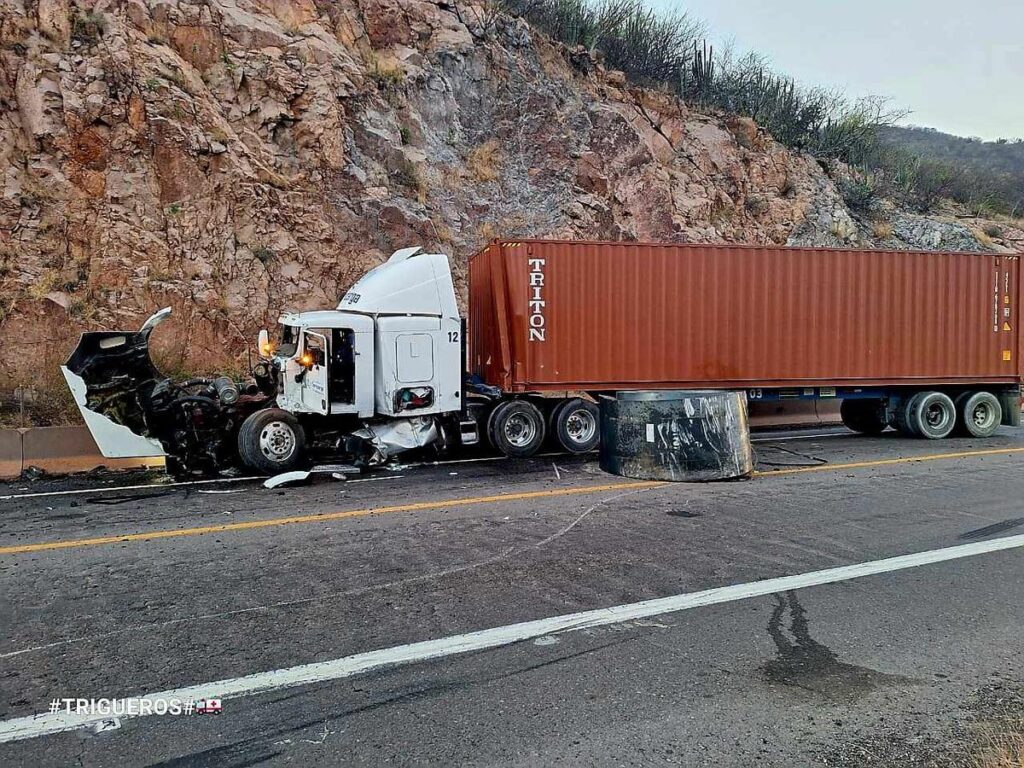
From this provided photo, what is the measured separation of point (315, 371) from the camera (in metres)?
9.98

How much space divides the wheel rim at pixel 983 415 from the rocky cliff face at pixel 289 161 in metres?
10.5

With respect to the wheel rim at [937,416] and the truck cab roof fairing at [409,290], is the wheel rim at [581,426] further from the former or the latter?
the wheel rim at [937,416]

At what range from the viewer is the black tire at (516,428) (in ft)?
37.1

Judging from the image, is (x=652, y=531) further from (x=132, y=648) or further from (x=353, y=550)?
(x=132, y=648)

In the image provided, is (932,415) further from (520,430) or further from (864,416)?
(520,430)

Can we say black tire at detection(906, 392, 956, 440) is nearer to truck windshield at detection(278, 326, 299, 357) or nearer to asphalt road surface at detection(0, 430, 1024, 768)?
asphalt road surface at detection(0, 430, 1024, 768)

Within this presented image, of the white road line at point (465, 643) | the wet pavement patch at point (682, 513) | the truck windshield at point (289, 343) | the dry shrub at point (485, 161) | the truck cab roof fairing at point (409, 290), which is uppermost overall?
the dry shrub at point (485, 161)

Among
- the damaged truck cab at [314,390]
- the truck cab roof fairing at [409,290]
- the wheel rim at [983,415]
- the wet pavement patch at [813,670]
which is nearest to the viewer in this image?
the wet pavement patch at [813,670]

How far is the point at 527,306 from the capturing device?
1136 cm

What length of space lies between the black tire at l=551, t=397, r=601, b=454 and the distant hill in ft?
111

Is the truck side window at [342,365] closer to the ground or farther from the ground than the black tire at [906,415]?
farther from the ground

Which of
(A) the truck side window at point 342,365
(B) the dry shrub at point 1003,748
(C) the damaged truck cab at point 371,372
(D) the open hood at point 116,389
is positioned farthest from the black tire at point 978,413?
(D) the open hood at point 116,389

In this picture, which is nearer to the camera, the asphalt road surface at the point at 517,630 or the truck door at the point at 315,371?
the asphalt road surface at the point at 517,630

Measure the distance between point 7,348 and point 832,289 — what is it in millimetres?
14434
